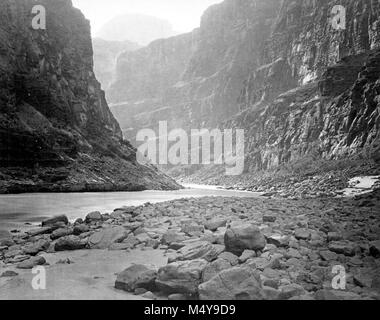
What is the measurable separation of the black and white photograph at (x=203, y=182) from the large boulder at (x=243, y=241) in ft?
0.12

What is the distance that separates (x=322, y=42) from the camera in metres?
145

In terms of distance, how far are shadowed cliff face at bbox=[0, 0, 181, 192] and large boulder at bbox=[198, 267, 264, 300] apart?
173 feet

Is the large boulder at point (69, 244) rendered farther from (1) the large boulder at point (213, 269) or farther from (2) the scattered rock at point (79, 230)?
(1) the large boulder at point (213, 269)

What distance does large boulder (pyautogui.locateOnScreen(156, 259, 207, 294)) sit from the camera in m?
7.19

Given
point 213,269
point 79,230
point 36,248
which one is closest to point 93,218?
point 79,230

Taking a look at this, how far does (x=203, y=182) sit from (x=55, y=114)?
318ft

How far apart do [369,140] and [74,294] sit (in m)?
90.5

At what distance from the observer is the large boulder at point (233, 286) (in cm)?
662

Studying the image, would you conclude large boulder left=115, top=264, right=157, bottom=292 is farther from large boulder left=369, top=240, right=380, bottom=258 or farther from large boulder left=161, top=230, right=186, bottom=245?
large boulder left=369, top=240, right=380, bottom=258

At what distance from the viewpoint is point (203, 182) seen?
162 metres

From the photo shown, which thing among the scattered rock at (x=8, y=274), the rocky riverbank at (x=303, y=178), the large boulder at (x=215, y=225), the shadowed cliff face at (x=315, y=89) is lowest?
the scattered rock at (x=8, y=274)

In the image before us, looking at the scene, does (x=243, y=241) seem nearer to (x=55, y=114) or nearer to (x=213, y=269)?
(x=213, y=269)

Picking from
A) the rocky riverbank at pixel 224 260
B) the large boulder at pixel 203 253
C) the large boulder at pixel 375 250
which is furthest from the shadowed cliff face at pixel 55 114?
the large boulder at pixel 375 250
